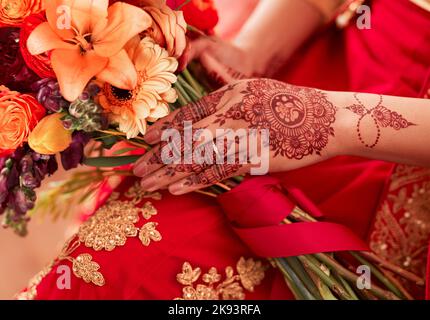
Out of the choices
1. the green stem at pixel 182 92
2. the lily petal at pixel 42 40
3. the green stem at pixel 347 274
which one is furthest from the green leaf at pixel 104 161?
the green stem at pixel 347 274

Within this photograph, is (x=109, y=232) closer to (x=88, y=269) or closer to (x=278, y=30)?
(x=88, y=269)

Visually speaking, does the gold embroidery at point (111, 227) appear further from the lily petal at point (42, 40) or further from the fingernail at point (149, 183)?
the lily petal at point (42, 40)

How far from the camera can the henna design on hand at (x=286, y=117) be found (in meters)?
0.68

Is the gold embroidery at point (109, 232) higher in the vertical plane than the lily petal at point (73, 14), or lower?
lower

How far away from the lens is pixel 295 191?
0.77m

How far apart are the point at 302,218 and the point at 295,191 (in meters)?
0.05

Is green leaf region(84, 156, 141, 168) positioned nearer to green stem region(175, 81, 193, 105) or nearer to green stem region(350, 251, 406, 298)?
green stem region(175, 81, 193, 105)

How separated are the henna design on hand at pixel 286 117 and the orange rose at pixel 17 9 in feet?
0.90

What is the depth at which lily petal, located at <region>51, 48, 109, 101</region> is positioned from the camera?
0.55 meters

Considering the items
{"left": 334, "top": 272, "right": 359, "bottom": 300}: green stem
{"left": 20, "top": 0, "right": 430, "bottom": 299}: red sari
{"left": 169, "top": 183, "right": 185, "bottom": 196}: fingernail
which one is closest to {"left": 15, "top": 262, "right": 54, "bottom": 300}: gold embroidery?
{"left": 20, "top": 0, "right": 430, "bottom": 299}: red sari

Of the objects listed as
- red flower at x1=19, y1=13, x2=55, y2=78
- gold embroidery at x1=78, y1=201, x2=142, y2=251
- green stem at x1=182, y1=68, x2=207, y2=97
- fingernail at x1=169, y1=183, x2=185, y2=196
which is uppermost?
red flower at x1=19, y1=13, x2=55, y2=78

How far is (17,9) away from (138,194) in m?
0.35
